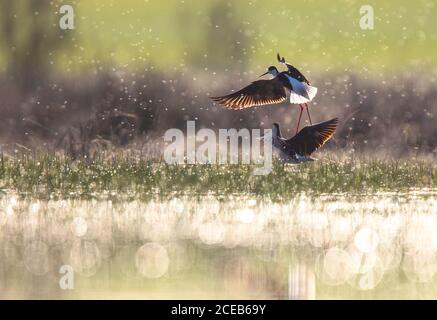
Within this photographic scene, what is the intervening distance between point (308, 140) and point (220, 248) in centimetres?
442

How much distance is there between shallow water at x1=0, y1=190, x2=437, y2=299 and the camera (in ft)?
28.9

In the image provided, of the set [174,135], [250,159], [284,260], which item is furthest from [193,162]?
[284,260]

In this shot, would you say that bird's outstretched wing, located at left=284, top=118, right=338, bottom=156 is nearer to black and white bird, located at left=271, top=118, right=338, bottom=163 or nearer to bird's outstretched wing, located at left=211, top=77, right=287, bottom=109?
black and white bird, located at left=271, top=118, right=338, bottom=163

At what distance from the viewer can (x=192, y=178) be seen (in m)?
14.1

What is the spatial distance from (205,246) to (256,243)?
15.4 inches

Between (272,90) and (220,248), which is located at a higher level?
(272,90)

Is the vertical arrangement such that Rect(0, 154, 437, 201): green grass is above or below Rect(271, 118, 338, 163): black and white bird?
below

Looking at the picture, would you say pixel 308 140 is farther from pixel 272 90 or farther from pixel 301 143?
pixel 272 90

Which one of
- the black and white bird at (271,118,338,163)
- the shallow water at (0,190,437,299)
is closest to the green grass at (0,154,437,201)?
the black and white bird at (271,118,338,163)

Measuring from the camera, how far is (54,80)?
61.3ft

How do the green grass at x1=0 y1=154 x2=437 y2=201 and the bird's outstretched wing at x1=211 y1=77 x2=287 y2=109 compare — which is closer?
the green grass at x1=0 y1=154 x2=437 y2=201

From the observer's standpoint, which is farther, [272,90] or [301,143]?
[272,90]

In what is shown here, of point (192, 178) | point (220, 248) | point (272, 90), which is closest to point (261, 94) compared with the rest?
point (272, 90)

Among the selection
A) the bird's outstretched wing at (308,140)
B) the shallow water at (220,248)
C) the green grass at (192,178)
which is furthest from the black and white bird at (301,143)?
the shallow water at (220,248)
